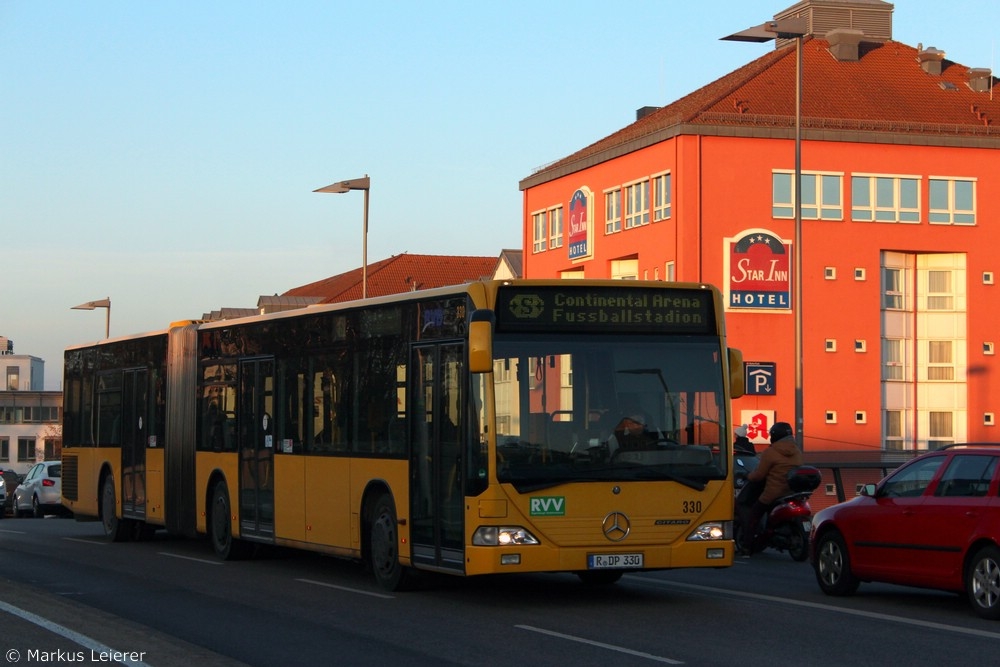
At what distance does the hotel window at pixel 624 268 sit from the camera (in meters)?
69.0

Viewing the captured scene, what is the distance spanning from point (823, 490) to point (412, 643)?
4912 cm

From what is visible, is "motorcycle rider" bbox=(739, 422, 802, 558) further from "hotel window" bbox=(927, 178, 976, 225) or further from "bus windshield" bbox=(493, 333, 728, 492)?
"hotel window" bbox=(927, 178, 976, 225)

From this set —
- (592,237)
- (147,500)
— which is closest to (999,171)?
(592,237)

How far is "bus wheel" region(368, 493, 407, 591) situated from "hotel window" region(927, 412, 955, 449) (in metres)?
55.5

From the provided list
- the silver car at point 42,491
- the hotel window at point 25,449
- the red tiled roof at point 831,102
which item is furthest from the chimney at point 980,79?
the hotel window at point 25,449

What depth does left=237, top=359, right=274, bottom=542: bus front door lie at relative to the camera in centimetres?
1939

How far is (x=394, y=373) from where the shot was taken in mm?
15891

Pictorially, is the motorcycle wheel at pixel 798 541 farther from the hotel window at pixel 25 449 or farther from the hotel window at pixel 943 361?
the hotel window at pixel 25 449

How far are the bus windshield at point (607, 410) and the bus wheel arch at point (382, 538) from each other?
7.24ft

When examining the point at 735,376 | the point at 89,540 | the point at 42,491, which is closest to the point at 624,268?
the point at 42,491

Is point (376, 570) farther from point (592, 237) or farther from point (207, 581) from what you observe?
point (592, 237)

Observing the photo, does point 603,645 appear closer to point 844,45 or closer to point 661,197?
point 661,197

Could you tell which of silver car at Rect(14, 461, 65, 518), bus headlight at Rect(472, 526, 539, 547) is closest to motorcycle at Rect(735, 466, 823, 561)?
bus headlight at Rect(472, 526, 539, 547)

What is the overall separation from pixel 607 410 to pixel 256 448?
7.08 meters
